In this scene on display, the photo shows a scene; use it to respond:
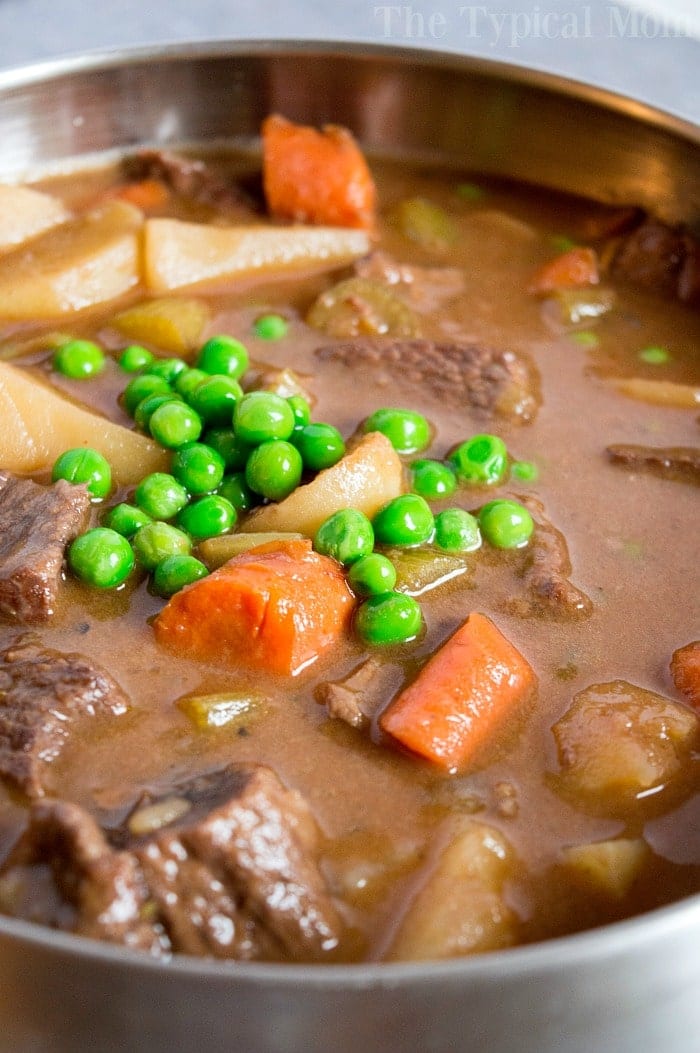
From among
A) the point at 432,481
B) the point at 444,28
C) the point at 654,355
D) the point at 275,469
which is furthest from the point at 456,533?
the point at 444,28

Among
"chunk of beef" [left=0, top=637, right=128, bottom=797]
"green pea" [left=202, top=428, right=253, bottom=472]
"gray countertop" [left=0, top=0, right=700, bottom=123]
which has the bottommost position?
"chunk of beef" [left=0, top=637, right=128, bottom=797]

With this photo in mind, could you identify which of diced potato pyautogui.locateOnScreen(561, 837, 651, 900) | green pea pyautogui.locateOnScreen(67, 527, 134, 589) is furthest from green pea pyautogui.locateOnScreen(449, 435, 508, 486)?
diced potato pyautogui.locateOnScreen(561, 837, 651, 900)

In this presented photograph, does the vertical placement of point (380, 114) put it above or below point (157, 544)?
above

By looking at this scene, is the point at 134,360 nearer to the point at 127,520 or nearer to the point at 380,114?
the point at 127,520

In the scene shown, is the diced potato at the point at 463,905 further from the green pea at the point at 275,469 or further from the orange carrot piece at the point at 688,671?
the green pea at the point at 275,469

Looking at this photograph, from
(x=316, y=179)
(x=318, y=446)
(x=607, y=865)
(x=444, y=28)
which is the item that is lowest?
(x=607, y=865)

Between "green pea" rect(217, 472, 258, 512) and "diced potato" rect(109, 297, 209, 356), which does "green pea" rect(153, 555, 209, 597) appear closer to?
"green pea" rect(217, 472, 258, 512)
